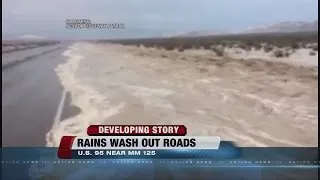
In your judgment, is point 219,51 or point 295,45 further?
point 219,51

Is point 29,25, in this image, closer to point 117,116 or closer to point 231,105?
point 117,116

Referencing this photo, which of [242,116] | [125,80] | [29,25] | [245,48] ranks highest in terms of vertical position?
[29,25]

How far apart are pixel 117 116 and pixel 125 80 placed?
0.20m

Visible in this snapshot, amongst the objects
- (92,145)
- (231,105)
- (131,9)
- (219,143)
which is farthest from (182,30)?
(92,145)

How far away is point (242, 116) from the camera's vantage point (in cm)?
222

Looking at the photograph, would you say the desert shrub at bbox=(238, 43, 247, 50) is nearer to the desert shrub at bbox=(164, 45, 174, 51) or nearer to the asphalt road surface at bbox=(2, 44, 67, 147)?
the desert shrub at bbox=(164, 45, 174, 51)

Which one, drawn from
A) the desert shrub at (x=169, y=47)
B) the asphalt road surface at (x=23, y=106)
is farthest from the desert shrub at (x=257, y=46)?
the asphalt road surface at (x=23, y=106)
